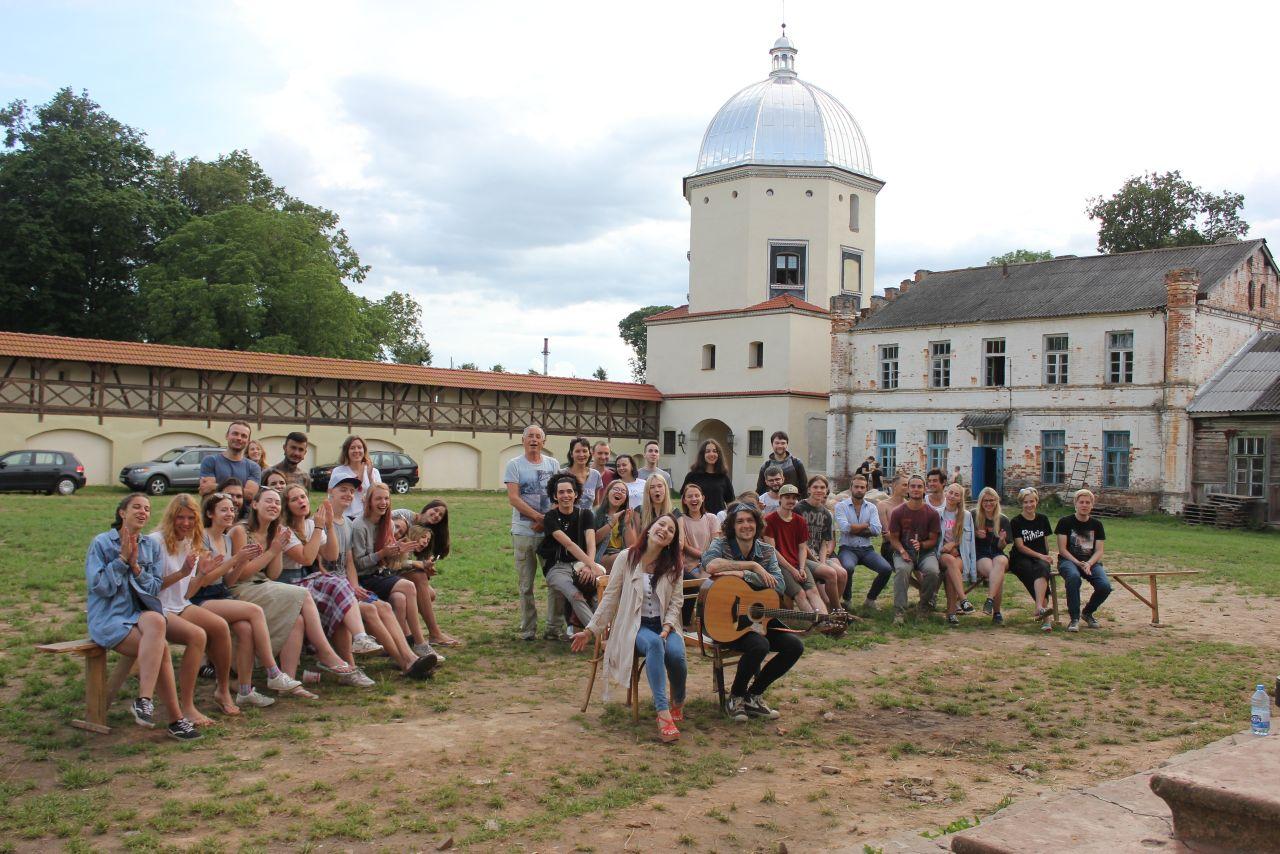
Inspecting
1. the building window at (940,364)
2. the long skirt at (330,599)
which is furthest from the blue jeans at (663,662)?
the building window at (940,364)

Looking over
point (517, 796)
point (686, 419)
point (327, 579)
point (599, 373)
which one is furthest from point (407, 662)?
point (599, 373)

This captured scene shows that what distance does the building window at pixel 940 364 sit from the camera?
116 feet

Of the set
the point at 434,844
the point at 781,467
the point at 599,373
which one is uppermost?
the point at 599,373

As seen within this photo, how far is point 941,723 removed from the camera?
275 inches

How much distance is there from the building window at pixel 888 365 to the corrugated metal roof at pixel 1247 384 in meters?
9.86

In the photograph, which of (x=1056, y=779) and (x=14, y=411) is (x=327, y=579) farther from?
(x=14, y=411)

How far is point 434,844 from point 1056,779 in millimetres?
3359

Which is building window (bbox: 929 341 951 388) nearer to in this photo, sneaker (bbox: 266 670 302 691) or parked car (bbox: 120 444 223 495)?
parked car (bbox: 120 444 223 495)

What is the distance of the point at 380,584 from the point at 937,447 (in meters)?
29.8

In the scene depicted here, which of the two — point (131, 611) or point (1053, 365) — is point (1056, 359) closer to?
point (1053, 365)

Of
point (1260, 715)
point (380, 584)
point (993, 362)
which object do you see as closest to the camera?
point (1260, 715)

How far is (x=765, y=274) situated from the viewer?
4153 centimetres

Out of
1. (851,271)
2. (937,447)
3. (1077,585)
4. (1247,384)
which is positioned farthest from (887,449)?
(1077,585)

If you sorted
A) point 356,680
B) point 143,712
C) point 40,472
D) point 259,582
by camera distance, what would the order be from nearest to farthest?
point 143,712 < point 259,582 < point 356,680 < point 40,472
